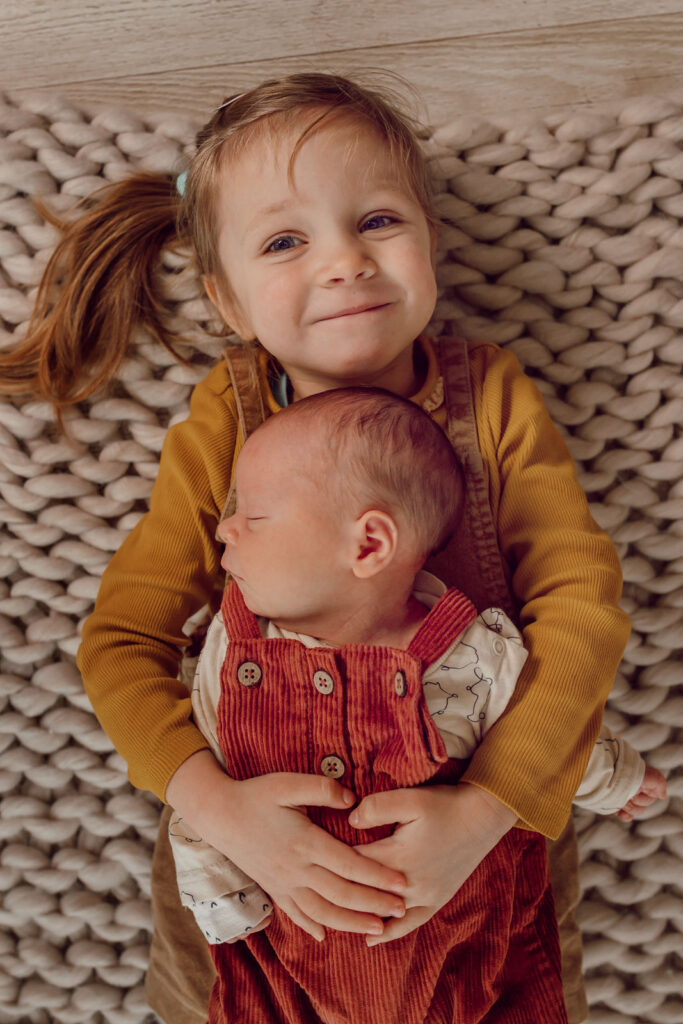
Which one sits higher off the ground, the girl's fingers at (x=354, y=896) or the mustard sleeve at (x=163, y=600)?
the mustard sleeve at (x=163, y=600)

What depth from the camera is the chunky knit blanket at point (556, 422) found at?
3.29ft

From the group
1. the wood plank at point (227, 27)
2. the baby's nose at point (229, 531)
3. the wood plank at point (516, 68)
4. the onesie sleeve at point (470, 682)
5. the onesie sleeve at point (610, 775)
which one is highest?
the wood plank at point (227, 27)

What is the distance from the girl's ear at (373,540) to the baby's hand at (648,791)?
0.38 meters

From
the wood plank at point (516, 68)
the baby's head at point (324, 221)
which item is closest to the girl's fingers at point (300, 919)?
the baby's head at point (324, 221)

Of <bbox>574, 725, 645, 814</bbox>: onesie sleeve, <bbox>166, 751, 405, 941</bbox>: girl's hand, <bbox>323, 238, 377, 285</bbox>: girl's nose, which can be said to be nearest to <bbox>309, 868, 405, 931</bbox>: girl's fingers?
<bbox>166, 751, 405, 941</bbox>: girl's hand

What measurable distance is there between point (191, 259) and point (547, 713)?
0.59 metres

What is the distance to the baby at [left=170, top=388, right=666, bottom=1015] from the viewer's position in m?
0.75

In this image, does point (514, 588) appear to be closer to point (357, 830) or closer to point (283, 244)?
point (357, 830)

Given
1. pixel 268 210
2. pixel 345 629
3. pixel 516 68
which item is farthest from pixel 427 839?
pixel 516 68

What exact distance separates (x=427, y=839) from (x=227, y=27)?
2.90 ft

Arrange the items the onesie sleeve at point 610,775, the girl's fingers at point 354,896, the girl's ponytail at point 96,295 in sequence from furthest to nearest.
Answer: the girl's ponytail at point 96,295 < the onesie sleeve at point 610,775 < the girl's fingers at point 354,896

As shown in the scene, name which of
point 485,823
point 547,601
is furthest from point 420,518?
point 485,823

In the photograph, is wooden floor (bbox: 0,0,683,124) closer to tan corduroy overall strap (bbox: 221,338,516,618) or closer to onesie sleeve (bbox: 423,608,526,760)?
tan corduroy overall strap (bbox: 221,338,516,618)

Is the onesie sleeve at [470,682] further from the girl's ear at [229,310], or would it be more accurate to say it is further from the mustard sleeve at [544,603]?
the girl's ear at [229,310]
